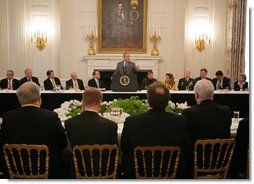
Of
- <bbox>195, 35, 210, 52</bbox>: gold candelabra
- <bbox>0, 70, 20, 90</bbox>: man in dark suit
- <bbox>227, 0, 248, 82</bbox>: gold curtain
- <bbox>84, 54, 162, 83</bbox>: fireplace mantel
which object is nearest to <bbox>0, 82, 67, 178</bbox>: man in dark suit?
<bbox>0, 70, 20, 90</bbox>: man in dark suit

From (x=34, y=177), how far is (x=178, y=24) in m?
8.21

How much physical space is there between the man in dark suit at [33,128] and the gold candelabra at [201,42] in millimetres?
7881

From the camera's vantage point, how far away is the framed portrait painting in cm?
1022

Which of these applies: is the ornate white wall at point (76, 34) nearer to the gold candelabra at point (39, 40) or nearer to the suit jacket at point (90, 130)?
the gold candelabra at point (39, 40)

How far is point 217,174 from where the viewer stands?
9.96ft

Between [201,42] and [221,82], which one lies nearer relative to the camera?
[221,82]

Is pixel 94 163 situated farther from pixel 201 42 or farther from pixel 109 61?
pixel 201 42

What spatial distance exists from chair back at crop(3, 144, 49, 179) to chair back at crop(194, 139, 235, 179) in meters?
1.14

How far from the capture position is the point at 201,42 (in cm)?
1030

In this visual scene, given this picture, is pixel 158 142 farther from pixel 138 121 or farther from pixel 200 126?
pixel 200 126

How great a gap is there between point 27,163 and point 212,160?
1.45 metres

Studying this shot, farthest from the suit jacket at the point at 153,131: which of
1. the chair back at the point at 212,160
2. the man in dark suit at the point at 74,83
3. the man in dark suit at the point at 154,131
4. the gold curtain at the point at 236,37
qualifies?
the gold curtain at the point at 236,37

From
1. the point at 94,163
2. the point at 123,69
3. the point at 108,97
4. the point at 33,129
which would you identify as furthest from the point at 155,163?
the point at 123,69

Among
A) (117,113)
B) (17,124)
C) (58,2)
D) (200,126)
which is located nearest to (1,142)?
(17,124)
